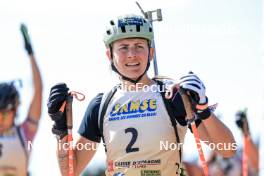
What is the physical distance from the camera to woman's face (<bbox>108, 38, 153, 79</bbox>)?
4.29 m

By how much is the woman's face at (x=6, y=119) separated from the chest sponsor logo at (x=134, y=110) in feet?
8.57

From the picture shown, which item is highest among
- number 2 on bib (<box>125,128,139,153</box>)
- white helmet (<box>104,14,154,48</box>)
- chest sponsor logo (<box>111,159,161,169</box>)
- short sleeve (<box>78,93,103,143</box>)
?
white helmet (<box>104,14,154,48</box>)

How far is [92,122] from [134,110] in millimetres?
369

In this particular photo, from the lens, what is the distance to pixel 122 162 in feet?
13.4

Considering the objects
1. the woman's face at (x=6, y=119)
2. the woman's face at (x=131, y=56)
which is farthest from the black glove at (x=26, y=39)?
the woman's face at (x=131, y=56)

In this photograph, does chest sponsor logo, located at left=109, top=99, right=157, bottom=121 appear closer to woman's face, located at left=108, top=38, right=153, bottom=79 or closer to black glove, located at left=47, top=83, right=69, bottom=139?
woman's face, located at left=108, top=38, right=153, bottom=79

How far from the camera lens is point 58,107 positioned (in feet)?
13.6

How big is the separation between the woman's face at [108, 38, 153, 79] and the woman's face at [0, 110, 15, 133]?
99.4 inches

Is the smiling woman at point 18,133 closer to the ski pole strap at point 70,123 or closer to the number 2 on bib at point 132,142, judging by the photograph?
the ski pole strap at point 70,123

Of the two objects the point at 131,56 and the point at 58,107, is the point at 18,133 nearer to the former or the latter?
the point at 58,107

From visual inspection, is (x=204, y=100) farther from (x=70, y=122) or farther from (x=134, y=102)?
(x=70, y=122)

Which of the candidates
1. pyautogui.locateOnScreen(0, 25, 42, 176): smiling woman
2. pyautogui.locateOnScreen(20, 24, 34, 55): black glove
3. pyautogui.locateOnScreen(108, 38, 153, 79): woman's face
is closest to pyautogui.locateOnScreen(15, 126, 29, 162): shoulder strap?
pyautogui.locateOnScreen(0, 25, 42, 176): smiling woman

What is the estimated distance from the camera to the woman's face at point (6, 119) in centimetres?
648

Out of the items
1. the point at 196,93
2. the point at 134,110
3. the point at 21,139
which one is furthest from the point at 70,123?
the point at 21,139
